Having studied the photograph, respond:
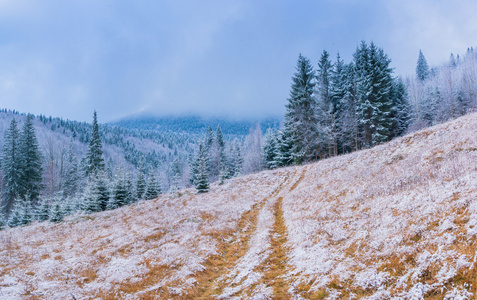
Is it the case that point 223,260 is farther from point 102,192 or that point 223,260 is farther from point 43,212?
point 43,212

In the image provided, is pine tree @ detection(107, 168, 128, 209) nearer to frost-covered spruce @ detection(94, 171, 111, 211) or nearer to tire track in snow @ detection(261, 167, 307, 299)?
frost-covered spruce @ detection(94, 171, 111, 211)

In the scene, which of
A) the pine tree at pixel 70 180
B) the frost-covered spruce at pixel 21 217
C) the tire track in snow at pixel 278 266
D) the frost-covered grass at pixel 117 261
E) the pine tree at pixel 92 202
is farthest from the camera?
the pine tree at pixel 70 180

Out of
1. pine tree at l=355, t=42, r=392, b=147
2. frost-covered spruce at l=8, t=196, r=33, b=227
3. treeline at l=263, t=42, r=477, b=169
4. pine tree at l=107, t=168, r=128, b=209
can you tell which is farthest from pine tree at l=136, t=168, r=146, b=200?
pine tree at l=355, t=42, r=392, b=147

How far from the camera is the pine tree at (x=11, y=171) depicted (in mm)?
50000

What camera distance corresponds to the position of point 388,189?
38.9 ft

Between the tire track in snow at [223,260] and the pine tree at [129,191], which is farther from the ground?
the pine tree at [129,191]

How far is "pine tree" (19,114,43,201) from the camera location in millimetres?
51719

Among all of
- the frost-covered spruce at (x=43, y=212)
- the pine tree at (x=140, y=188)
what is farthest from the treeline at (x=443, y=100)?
the frost-covered spruce at (x=43, y=212)

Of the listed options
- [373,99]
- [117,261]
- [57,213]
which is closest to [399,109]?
[373,99]

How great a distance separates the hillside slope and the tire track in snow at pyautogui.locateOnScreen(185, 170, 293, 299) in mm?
63

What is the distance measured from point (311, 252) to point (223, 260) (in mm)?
4485

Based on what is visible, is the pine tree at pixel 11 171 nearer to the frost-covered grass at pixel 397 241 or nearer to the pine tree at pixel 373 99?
the frost-covered grass at pixel 397 241

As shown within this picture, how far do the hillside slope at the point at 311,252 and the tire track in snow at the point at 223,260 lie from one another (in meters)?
0.06

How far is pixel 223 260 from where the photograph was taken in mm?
11141
